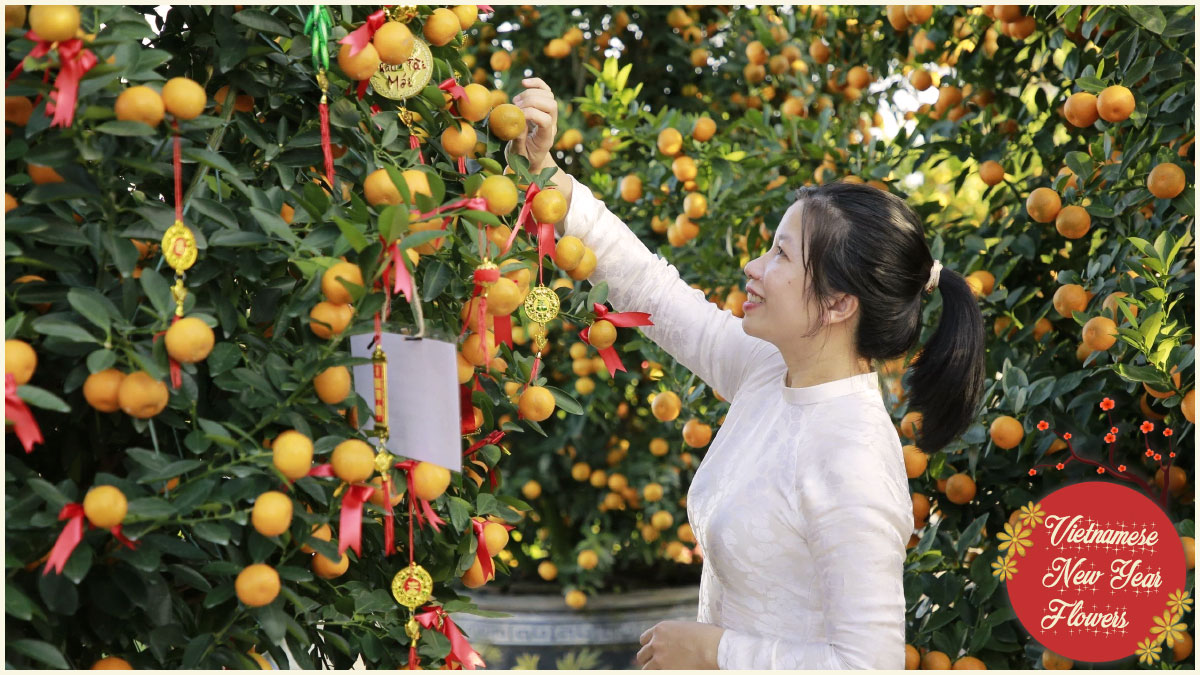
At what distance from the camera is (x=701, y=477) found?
4.43 ft

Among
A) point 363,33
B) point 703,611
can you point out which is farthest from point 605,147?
point 363,33

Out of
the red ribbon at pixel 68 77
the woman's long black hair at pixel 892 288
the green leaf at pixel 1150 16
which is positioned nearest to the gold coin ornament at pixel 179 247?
the red ribbon at pixel 68 77

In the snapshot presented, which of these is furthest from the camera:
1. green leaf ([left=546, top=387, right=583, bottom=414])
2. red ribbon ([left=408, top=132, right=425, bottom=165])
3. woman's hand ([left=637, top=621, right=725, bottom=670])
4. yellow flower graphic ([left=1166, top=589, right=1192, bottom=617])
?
yellow flower graphic ([left=1166, top=589, right=1192, bottom=617])

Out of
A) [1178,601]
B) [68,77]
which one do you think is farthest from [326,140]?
[1178,601]

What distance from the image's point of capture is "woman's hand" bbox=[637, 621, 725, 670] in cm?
120

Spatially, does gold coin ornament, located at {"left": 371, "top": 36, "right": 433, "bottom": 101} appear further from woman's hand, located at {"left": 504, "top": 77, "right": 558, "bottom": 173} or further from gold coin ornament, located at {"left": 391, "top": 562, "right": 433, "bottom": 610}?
gold coin ornament, located at {"left": 391, "top": 562, "right": 433, "bottom": 610}

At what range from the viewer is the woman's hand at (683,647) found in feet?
3.93

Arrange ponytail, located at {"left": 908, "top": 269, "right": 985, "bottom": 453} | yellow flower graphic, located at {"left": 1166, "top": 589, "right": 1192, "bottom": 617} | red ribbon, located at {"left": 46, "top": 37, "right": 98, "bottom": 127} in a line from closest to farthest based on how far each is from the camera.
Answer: red ribbon, located at {"left": 46, "top": 37, "right": 98, "bottom": 127}, ponytail, located at {"left": 908, "top": 269, "right": 985, "bottom": 453}, yellow flower graphic, located at {"left": 1166, "top": 589, "right": 1192, "bottom": 617}

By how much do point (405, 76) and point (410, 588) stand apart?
0.46 m

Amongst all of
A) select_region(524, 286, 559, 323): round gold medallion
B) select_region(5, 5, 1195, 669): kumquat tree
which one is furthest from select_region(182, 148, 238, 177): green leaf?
select_region(524, 286, 559, 323): round gold medallion

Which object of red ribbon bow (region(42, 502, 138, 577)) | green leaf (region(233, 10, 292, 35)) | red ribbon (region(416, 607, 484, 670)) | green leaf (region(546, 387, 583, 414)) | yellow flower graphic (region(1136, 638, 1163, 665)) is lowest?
yellow flower graphic (region(1136, 638, 1163, 665))

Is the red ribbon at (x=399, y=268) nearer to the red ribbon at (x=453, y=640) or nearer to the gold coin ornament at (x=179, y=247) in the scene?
the gold coin ornament at (x=179, y=247)

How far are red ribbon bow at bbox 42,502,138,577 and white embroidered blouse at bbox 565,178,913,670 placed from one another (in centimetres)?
71

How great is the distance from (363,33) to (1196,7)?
1.24 m
